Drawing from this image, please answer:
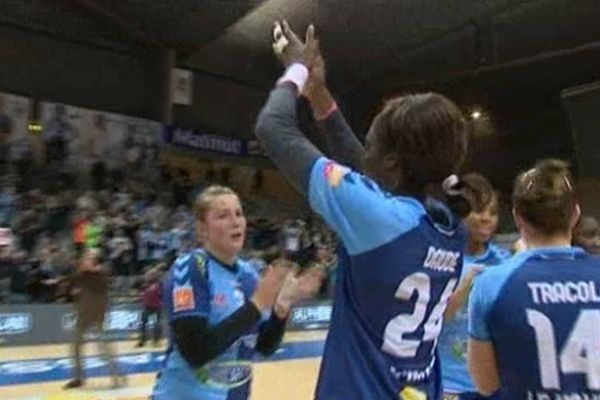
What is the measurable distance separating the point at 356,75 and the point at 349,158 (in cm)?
2584

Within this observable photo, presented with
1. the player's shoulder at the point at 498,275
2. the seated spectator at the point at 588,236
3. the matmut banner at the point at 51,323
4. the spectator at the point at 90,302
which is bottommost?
the matmut banner at the point at 51,323

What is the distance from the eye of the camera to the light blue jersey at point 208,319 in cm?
308

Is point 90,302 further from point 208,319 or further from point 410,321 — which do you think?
point 410,321

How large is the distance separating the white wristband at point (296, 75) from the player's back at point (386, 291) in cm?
29

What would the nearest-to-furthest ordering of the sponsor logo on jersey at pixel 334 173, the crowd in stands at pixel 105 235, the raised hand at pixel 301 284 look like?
the sponsor logo on jersey at pixel 334 173
the raised hand at pixel 301 284
the crowd in stands at pixel 105 235

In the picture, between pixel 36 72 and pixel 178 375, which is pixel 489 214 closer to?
pixel 178 375

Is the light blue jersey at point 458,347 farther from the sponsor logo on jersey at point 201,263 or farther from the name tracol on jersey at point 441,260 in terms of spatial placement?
the name tracol on jersey at point 441,260

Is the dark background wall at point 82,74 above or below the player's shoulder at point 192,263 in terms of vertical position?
above

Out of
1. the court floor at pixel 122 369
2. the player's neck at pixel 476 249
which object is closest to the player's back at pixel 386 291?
the player's neck at pixel 476 249

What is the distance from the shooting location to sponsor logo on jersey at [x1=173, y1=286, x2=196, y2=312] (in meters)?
3.02

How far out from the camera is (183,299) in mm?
3041

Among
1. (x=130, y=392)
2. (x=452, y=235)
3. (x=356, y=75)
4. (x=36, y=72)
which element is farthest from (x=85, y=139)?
(x=452, y=235)

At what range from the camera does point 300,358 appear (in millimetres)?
13469

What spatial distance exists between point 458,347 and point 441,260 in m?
2.04
